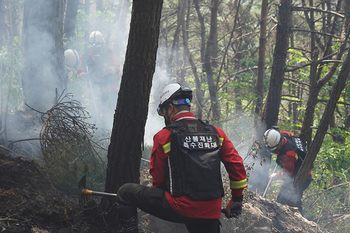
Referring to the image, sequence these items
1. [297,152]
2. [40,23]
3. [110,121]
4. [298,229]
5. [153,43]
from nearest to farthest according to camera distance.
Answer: [153,43], [298,229], [297,152], [40,23], [110,121]

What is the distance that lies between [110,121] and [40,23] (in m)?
3.92

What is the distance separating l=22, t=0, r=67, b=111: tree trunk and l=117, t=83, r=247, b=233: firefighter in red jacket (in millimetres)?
5806

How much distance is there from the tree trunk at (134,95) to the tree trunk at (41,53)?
4904mm

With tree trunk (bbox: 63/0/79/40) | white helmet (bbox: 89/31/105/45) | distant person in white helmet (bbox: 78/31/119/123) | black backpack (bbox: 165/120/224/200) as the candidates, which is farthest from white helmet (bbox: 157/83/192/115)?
white helmet (bbox: 89/31/105/45)

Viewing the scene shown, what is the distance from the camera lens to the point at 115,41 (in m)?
18.8

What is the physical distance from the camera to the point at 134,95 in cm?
321

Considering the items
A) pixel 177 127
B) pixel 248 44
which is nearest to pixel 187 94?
pixel 177 127

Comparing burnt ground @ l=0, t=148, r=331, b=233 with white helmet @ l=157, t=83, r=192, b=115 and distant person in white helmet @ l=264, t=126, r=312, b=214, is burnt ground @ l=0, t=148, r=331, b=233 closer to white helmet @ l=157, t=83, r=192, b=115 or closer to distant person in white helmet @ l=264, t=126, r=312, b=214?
white helmet @ l=157, t=83, r=192, b=115

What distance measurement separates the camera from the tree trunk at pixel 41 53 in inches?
289

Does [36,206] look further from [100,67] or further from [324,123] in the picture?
[100,67]

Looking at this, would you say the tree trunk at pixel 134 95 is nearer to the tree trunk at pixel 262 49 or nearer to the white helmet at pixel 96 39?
the tree trunk at pixel 262 49

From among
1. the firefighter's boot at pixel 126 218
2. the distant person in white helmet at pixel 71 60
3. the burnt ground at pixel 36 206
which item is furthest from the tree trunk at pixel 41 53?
the firefighter's boot at pixel 126 218

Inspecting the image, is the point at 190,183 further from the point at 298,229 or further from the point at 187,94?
the point at 298,229

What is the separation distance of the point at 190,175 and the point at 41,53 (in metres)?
6.71
